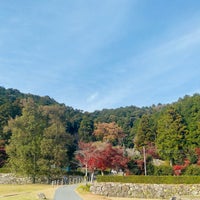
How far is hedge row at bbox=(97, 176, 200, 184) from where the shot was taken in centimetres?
2756

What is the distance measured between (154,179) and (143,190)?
57.8 inches

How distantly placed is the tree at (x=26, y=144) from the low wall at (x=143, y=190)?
42.3ft

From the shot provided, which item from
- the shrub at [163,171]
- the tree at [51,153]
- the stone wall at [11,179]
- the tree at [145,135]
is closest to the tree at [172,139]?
the tree at [145,135]

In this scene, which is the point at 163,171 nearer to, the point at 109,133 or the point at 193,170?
the point at 193,170

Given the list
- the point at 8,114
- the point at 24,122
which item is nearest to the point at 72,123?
the point at 8,114

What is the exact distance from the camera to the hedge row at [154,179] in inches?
1085

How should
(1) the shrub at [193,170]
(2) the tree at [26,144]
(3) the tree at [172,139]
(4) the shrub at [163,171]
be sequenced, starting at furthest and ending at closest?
(3) the tree at [172,139] < (2) the tree at [26,144] < (4) the shrub at [163,171] < (1) the shrub at [193,170]

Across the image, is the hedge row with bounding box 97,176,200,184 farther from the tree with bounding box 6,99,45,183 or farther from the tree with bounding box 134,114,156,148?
the tree with bounding box 134,114,156,148

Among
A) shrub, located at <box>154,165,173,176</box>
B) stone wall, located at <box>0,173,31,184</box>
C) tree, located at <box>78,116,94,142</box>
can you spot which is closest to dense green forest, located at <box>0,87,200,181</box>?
shrub, located at <box>154,165,173,176</box>

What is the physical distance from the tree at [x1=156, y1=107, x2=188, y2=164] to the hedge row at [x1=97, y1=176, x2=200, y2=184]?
15426 mm

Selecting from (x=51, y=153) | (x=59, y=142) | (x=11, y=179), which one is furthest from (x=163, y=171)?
(x=11, y=179)

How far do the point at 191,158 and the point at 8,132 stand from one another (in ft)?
96.6

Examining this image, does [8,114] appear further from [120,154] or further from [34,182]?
Answer: [120,154]

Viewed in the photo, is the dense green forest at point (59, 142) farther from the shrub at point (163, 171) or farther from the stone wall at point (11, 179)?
the stone wall at point (11, 179)
